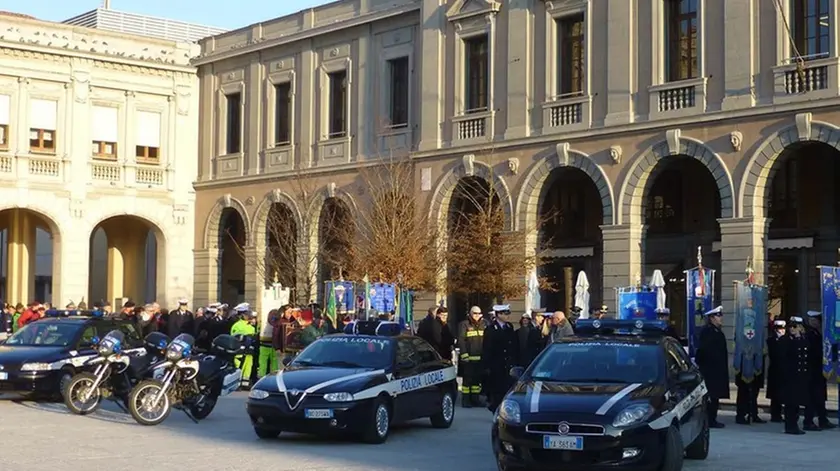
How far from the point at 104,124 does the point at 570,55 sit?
59.1ft

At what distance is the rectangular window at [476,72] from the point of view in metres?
34.5

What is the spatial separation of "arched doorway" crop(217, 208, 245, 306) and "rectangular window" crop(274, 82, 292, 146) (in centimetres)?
423

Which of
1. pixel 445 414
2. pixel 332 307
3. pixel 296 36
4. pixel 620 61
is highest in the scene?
pixel 296 36

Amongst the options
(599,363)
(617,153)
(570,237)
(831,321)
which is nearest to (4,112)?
(570,237)

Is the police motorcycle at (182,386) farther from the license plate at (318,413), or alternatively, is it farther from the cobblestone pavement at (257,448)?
the license plate at (318,413)

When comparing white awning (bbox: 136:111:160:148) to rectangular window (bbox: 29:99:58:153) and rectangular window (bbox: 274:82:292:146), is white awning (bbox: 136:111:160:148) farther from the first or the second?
rectangular window (bbox: 274:82:292:146)

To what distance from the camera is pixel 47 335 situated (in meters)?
22.5

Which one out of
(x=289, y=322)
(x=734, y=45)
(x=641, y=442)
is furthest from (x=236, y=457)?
(x=734, y=45)

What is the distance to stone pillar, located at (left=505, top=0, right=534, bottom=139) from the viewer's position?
32.8 meters

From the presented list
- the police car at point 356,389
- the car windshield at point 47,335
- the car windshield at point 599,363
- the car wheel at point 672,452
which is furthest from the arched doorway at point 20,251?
the car wheel at point 672,452

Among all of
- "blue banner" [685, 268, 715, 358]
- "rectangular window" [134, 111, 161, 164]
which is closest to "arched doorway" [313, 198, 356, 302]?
"rectangular window" [134, 111, 161, 164]

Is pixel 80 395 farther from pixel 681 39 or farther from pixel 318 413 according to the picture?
pixel 681 39

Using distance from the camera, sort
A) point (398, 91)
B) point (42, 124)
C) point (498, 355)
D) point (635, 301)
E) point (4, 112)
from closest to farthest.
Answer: point (498, 355)
point (635, 301)
point (398, 91)
point (4, 112)
point (42, 124)

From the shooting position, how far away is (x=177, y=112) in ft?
146
